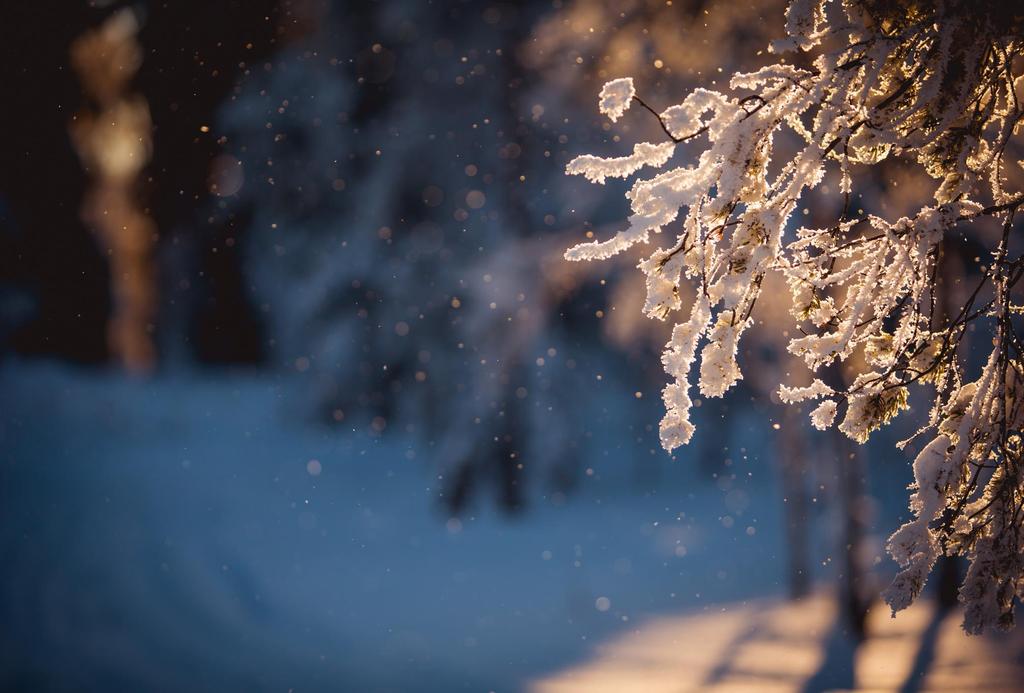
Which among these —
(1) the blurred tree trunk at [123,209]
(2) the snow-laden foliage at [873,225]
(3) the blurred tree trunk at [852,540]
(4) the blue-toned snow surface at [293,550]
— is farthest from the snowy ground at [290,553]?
(2) the snow-laden foliage at [873,225]

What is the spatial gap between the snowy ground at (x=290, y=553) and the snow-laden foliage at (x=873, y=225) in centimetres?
441

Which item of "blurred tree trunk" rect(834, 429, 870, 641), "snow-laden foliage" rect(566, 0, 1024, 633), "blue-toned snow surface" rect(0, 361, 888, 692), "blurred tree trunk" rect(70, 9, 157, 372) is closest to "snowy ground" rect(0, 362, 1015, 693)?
"blue-toned snow surface" rect(0, 361, 888, 692)

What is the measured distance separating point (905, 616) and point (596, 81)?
24.0 ft

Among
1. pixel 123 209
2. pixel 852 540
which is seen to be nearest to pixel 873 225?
pixel 852 540

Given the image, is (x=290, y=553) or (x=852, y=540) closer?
(x=852, y=540)

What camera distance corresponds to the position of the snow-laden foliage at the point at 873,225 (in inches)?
90.8

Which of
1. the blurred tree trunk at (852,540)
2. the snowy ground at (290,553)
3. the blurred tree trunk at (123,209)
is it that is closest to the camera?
the snowy ground at (290,553)

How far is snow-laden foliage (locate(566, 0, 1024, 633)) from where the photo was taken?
7.57ft

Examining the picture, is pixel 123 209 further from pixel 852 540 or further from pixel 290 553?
pixel 852 540

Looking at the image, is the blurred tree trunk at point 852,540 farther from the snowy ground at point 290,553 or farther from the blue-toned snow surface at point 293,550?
the blue-toned snow surface at point 293,550

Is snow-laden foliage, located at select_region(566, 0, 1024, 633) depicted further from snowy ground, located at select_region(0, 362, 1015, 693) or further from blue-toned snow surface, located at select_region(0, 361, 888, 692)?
blue-toned snow surface, located at select_region(0, 361, 888, 692)

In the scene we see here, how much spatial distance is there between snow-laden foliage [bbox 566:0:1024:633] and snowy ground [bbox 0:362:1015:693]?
4.41 meters

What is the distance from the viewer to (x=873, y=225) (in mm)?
2486

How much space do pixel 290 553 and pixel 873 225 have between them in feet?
30.9
